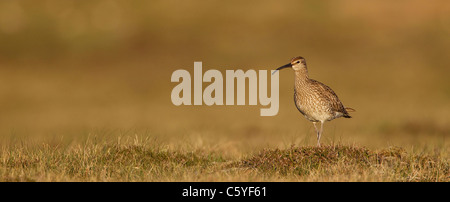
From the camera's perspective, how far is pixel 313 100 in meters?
13.2

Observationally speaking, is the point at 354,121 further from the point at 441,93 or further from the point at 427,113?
the point at 441,93

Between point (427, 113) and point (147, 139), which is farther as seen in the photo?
point (427, 113)

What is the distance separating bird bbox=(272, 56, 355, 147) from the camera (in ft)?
43.2

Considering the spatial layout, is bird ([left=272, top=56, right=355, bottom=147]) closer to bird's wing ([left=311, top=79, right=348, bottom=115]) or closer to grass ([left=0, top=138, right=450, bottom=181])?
bird's wing ([left=311, top=79, right=348, bottom=115])

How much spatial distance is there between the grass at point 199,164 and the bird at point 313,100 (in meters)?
1.32

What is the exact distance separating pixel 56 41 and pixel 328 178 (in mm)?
36328

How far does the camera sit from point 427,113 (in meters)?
27.1

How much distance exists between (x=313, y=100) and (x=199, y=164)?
253 centimetres

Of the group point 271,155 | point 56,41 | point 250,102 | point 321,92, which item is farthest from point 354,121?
point 56,41

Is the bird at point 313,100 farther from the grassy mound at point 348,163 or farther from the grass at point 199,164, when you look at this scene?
the grass at point 199,164

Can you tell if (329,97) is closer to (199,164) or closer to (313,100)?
(313,100)

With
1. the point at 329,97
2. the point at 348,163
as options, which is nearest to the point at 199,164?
the point at 348,163

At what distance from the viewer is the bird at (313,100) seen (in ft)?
43.2
